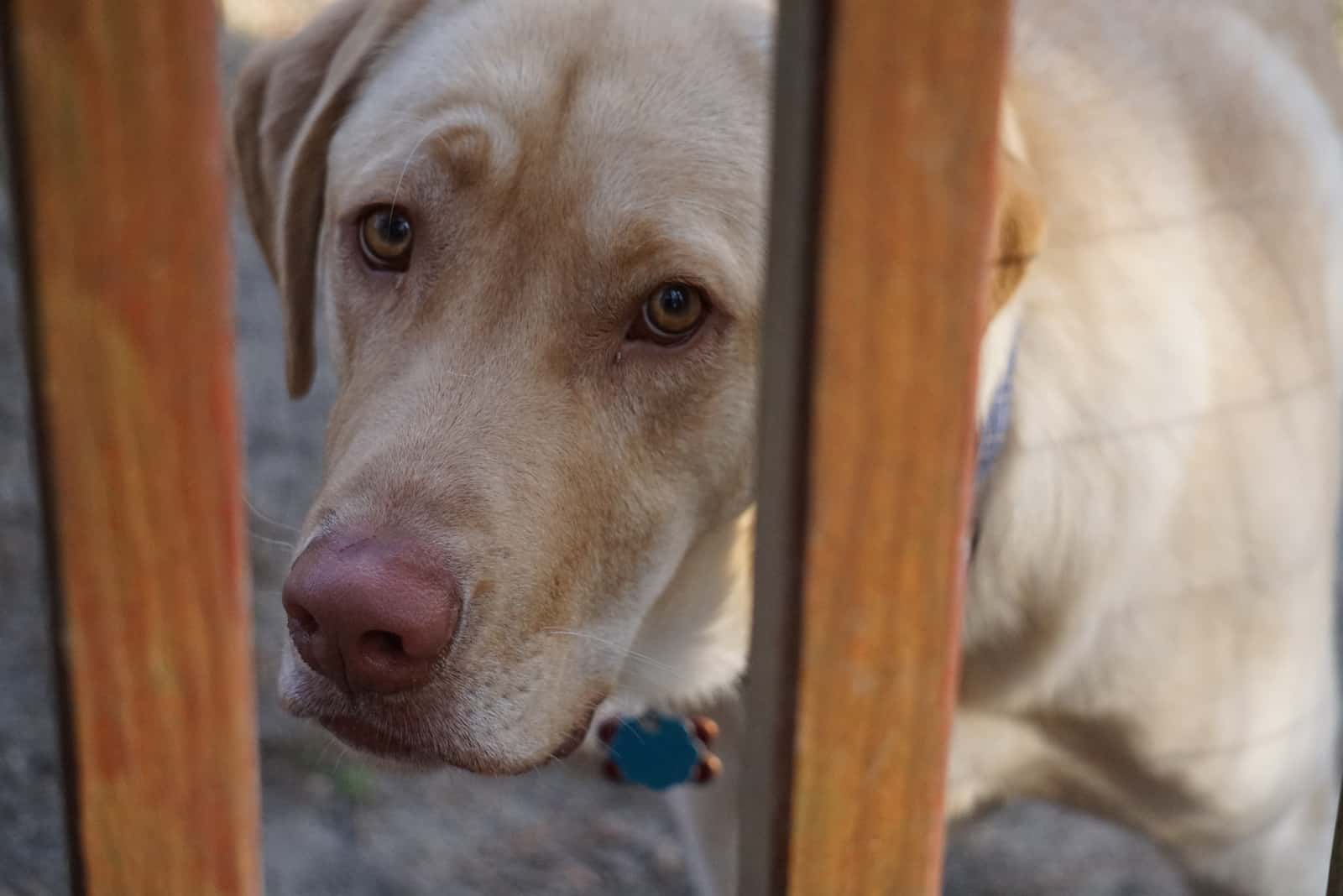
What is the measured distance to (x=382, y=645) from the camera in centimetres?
140

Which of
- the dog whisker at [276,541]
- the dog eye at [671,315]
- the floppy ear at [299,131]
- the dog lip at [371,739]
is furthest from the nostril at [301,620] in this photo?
the floppy ear at [299,131]

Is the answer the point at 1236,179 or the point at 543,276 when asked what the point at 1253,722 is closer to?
the point at 1236,179

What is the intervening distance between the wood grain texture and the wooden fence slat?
30 cm

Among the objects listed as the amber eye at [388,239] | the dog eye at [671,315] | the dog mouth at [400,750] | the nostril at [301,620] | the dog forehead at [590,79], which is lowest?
the dog mouth at [400,750]

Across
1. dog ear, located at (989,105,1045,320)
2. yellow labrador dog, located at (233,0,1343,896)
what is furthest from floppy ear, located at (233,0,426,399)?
dog ear, located at (989,105,1045,320)

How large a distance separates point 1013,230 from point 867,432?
0.94m

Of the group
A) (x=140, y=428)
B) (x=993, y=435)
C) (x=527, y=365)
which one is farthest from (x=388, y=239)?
(x=140, y=428)

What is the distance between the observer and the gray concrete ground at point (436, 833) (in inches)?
114

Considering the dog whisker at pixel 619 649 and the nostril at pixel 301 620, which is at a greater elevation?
the nostril at pixel 301 620

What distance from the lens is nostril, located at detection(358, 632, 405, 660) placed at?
139 cm

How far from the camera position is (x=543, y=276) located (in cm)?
162

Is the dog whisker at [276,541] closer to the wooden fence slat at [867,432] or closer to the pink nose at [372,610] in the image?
the pink nose at [372,610]

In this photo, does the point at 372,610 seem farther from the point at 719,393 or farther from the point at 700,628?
the point at 700,628

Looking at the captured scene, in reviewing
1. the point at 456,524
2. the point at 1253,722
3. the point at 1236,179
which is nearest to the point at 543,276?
the point at 456,524
